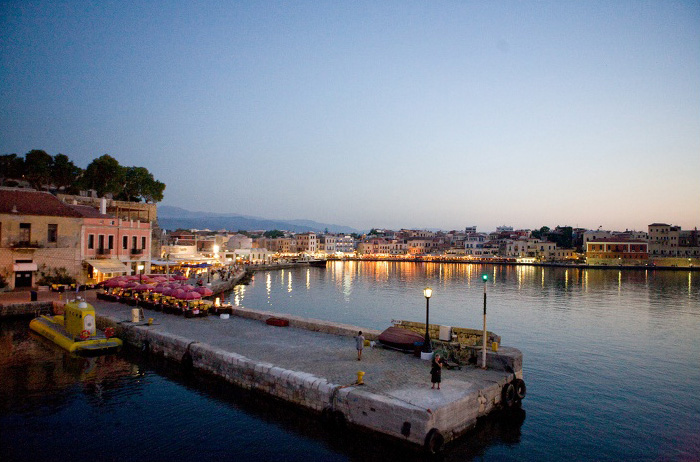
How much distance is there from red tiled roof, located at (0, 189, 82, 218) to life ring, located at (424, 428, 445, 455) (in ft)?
119

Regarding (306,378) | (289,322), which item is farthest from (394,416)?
(289,322)

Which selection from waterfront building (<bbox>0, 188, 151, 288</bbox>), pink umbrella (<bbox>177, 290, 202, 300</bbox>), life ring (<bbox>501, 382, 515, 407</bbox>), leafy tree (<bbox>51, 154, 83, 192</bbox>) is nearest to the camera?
life ring (<bbox>501, 382, 515, 407</bbox>)

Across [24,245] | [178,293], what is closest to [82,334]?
[178,293]

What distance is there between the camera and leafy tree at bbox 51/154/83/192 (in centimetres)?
6388

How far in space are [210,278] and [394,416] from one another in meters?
51.3

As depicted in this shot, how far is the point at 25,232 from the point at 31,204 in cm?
300

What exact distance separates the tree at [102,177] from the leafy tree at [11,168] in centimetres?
759

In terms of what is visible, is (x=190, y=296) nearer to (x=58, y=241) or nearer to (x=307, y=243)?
(x=58, y=241)

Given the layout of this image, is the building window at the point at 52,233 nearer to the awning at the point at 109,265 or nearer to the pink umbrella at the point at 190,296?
the awning at the point at 109,265

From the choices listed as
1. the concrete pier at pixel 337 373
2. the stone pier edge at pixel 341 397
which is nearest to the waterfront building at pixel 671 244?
the concrete pier at pixel 337 373

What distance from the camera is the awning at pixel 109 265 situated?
3844cm

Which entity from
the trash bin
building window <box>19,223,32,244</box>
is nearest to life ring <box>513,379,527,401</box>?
the trash bin

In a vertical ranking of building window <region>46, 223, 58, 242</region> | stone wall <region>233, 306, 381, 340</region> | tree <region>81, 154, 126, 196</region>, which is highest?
tree <region>81, 154, 126, 196</region>

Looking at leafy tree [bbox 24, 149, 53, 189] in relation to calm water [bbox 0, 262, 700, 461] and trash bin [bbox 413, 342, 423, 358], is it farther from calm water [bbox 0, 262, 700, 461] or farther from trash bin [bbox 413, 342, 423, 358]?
trash bin [bbox 413, 342, 423, 358]
